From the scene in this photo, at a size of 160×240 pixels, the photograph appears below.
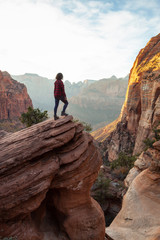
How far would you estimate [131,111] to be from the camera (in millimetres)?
54719

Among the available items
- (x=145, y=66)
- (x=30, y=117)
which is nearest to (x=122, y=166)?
(x=30, y=117)

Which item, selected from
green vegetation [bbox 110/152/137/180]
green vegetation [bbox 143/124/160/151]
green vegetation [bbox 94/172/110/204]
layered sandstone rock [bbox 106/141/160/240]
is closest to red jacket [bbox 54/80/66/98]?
layered sandstone rock [bbox 106/141/160/240]

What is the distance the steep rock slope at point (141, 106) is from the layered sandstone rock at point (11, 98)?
2109 inches

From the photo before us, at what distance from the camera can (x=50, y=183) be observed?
25.5 ft

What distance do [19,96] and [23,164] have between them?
306 feet

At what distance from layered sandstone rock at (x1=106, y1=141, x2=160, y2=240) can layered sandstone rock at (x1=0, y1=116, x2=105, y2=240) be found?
6.40m

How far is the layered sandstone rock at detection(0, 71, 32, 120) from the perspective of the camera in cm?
7981

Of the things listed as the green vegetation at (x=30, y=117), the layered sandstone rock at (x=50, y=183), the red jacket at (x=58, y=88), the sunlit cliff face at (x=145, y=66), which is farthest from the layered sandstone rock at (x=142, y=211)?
the sunlit cliff face at (x=145, y=66)

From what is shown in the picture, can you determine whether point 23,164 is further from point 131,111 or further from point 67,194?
point 131,111

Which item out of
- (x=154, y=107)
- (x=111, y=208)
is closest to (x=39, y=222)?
(x=111, y=208)

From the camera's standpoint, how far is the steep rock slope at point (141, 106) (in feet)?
137

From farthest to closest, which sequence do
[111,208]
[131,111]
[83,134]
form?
[131,111] < [111,208] < [83,134]

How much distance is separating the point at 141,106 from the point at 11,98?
7043cm

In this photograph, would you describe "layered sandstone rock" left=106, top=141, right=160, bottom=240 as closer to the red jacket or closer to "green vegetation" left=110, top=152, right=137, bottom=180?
the red jacket
